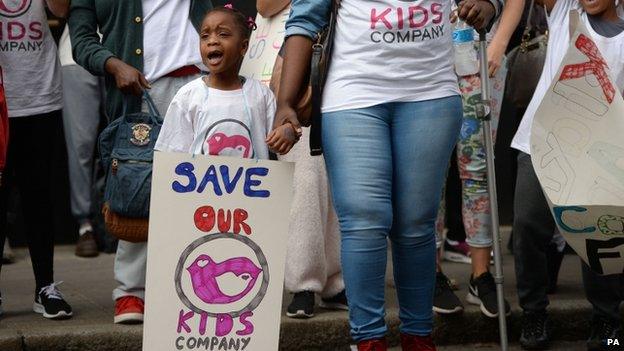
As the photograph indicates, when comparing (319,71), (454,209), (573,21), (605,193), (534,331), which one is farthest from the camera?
(454,209)

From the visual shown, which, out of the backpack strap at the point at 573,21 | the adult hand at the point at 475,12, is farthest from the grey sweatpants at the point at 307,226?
the backpack strap at the point at 573,21

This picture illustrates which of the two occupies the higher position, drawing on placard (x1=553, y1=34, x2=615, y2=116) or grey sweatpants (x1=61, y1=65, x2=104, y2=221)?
drawing on placard (x1=553, y1=34, x2=615, y2=116)

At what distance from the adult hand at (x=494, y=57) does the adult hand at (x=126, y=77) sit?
1569 mm

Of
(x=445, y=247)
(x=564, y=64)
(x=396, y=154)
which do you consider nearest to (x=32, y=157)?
(x=396, y=154)

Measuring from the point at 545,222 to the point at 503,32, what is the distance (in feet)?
2.93

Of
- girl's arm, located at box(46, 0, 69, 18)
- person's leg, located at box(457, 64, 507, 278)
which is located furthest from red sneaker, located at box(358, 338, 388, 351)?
girl's arm, located at box(46, 0, 69, 18)

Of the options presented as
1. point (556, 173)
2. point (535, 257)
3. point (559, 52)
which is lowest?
point (535, 257)

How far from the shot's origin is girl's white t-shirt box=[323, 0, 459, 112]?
5.01 metres

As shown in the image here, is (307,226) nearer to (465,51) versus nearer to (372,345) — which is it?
(465,51)

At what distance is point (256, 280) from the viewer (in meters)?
5.24

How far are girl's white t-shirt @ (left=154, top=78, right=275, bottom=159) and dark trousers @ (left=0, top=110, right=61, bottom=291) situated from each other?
0.84m

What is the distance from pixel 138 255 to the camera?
6148 millimetres

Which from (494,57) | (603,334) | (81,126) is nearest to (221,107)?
(494,57)

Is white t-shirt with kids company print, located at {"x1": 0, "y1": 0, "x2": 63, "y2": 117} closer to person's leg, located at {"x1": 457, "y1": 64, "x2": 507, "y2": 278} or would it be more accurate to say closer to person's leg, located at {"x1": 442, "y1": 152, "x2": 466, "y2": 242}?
person's leg, located at {"x1": 457, "y1": 64, "x2": 507, "y2": 278}
